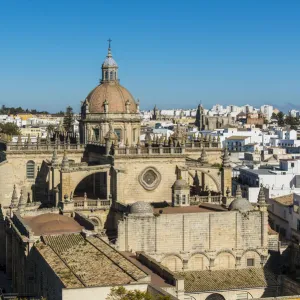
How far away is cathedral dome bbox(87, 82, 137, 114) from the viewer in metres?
51.2

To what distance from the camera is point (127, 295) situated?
934 inches

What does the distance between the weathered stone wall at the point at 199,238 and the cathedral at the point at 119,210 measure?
0.17 ft

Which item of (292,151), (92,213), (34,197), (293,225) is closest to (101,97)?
(34,197)

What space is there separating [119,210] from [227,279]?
7312 mm

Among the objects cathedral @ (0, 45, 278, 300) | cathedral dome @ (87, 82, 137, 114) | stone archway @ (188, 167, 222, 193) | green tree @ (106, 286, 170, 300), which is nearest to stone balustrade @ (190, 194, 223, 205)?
cathedral @ (0, 45, 278, 300)

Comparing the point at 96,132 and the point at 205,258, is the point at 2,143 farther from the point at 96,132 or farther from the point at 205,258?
the point at 205,258

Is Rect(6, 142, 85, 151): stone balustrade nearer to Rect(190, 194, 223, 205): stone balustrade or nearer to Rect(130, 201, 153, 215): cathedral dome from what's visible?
Rect(190, 194, 223, 205): stone balustrade

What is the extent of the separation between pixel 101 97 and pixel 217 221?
17.1 m

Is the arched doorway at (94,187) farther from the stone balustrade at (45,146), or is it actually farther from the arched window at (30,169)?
the arched window at (30,169)

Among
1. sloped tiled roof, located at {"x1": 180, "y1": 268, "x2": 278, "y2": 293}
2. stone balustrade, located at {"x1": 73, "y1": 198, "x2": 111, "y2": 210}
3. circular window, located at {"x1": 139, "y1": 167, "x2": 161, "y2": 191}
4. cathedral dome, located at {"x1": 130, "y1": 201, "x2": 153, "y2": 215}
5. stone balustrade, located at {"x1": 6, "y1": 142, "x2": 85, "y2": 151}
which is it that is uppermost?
stone balustrade, located at {"x1": 6, "y1": 142, "x2": 85, "y2": 151}

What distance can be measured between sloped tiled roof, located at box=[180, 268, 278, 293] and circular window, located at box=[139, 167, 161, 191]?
830cm

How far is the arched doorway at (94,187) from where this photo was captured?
4494cm

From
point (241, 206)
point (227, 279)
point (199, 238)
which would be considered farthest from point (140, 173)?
point (227, 279)

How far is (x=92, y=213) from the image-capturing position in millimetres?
41281
